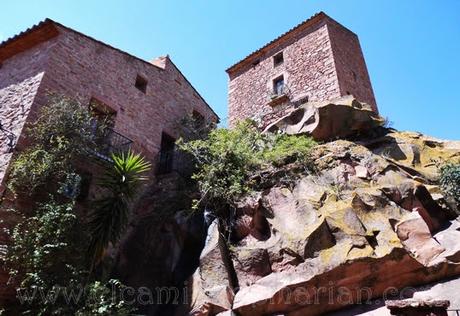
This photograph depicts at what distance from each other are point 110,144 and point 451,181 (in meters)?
9.16

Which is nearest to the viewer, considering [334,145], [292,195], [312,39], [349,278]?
[349,278]

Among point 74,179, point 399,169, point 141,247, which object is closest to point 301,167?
point 399,169

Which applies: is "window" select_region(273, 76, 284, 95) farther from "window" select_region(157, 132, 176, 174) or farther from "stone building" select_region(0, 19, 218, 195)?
"window" select_region(157, 132, 176, 174)

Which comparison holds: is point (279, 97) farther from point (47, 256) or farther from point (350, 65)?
point (47, 256)

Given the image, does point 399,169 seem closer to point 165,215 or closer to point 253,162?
point 253,162

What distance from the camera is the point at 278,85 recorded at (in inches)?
700

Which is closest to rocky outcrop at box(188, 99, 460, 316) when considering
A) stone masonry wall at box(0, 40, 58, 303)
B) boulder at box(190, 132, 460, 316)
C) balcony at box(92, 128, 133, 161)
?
boulder at box(190, 132, 460, 316)

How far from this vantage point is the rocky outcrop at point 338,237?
7.07 m

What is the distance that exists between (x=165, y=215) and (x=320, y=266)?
510cm

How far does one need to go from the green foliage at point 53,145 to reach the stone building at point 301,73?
25.5 ft

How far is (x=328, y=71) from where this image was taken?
51.3ft

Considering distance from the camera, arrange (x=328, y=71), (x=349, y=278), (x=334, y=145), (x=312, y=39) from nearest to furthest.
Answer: (x=349, y=278) → (x=334, y=145) → (x=328, y=71) → (x=312, y=39)

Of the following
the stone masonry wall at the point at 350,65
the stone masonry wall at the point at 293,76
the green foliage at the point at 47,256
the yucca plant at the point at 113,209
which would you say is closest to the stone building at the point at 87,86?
the green foliage at the point at 47,256

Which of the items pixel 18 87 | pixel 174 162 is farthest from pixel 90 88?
pixel 174 162
